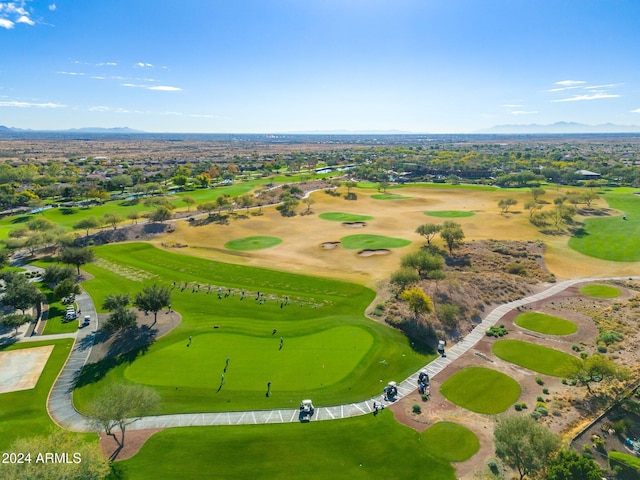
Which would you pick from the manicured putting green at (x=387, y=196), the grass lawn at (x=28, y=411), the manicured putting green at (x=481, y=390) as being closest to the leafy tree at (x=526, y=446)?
the manicured putting green at (x=481, y=390)

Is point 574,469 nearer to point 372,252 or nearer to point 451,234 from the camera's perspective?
point 451,234

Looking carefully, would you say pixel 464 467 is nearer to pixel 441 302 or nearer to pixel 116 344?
pixel 441 302

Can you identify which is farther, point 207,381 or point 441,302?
point 441,302

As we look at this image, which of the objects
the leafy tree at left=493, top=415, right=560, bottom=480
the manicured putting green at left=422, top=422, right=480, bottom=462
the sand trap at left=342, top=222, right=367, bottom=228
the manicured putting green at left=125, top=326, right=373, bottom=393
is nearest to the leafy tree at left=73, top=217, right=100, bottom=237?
the manicured putting green at left=125, top=326, right=373, bottom=393

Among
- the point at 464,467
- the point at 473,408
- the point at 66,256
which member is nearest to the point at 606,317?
the point at 473,408

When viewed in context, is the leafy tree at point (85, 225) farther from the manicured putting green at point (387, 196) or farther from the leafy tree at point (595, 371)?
the leafy tree at point (595, 371)

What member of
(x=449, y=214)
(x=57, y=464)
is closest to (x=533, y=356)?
(x=57, y=464)
